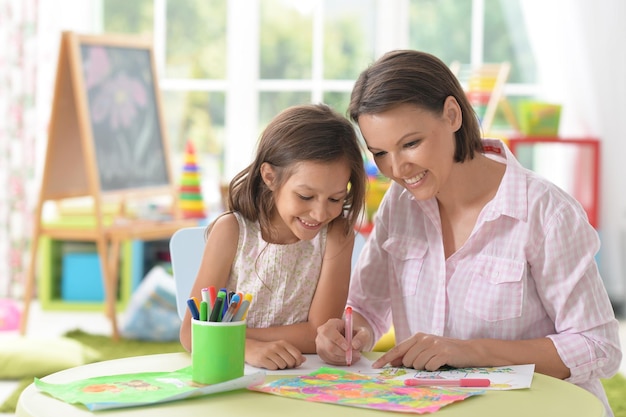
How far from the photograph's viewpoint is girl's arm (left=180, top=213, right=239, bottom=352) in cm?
166

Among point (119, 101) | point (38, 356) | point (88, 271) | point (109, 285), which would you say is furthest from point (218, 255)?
point (88, 271)

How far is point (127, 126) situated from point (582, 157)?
221 cm

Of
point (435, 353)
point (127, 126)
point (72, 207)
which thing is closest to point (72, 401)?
point (435, 353)

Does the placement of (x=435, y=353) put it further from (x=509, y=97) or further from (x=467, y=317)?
(x=509, y=97)

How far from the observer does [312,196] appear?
1.66 meters

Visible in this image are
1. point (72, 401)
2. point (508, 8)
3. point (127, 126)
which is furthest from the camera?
point (508, 8)

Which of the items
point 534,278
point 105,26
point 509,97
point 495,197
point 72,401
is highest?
point 105,26

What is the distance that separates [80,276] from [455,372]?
3605mm

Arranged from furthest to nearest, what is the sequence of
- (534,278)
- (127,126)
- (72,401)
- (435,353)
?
(127,126)
(534,278)
(435,353)
(72,401)

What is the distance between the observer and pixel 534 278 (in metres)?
1.61

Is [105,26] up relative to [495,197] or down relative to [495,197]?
up

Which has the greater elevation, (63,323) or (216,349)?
(216,349)

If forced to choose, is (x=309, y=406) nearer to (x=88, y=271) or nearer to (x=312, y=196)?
(x=312, y=196)

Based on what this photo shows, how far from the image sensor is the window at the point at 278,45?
515 cm
